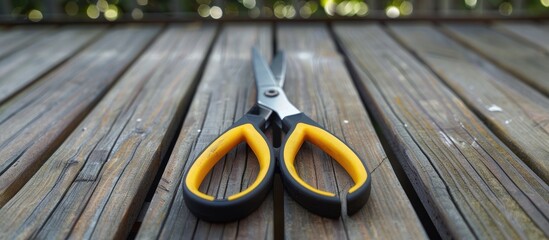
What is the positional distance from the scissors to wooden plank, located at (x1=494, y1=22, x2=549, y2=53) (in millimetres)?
1006

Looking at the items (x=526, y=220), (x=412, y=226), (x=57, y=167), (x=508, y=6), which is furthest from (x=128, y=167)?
(x=508, y=6)

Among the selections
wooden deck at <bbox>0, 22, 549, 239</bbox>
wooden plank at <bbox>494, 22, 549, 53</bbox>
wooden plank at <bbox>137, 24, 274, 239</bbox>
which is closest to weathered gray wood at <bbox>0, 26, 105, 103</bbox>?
wooden deck at <bbox>0, 22, 549, 239</bbox>

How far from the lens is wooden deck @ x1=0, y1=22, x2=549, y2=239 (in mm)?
646

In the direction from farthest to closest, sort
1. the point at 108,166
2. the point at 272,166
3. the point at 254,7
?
the point at 254,7 < the point at 108,166 < the point at 272,166

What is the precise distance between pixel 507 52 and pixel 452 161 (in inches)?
31.6

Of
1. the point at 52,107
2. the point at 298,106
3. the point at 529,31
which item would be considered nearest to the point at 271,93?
the point at 298,106

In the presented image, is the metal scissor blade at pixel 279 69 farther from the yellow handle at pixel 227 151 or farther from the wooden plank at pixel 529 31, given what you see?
the wooden plank at pixel 529 31

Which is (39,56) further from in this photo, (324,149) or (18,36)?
(324,149)

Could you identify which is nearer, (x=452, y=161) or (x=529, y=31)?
(x=452, y=161)

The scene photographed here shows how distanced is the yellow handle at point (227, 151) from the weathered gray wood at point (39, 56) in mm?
632

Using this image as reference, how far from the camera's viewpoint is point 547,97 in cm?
109

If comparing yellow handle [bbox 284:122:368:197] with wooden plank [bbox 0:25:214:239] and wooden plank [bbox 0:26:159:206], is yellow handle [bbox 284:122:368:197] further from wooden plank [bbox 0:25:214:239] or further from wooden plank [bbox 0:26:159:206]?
wooden plank [bbox 0:26:159:206]

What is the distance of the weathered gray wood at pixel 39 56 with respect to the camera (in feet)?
4.07

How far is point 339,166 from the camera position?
0.76 m
